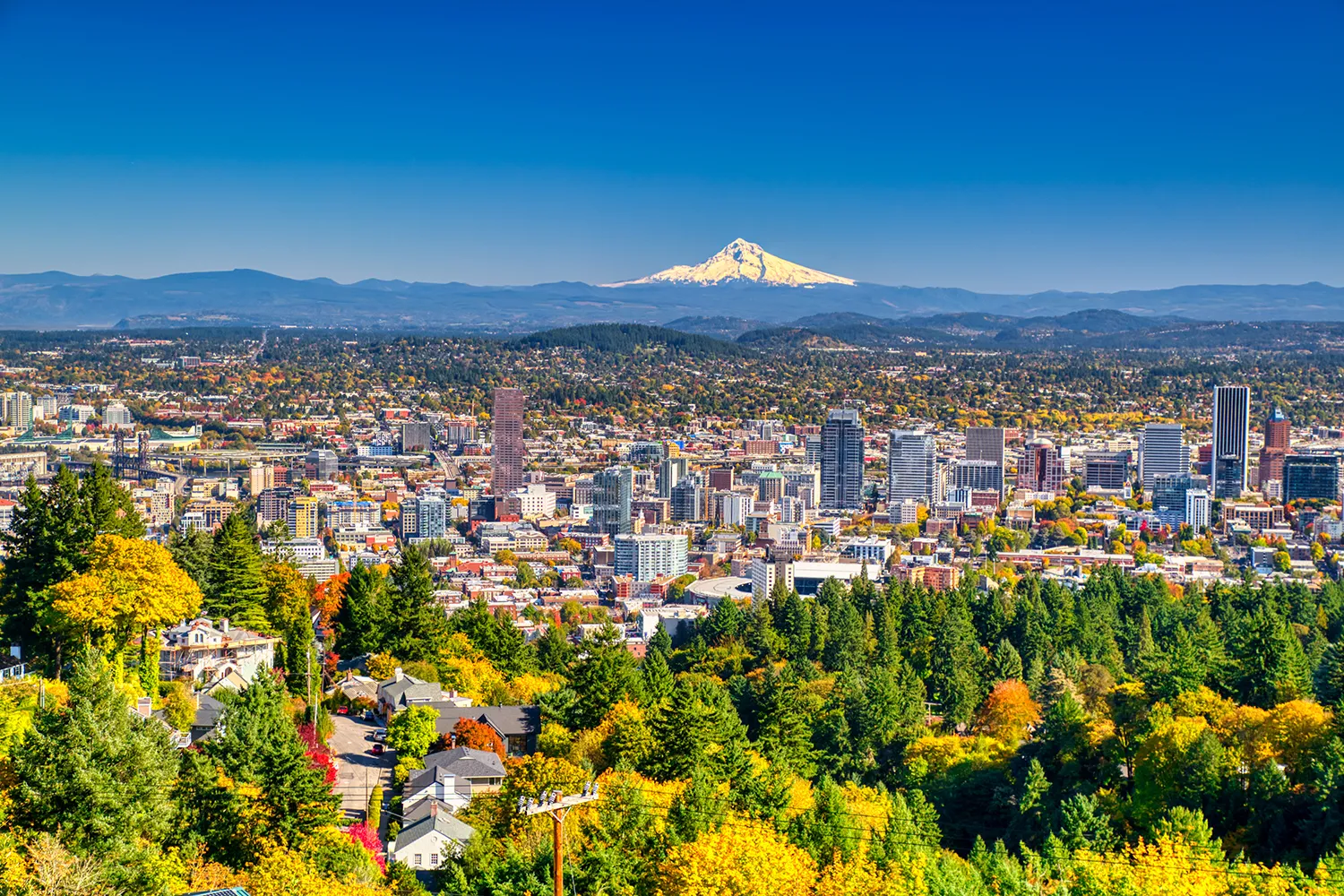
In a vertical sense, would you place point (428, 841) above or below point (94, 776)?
below

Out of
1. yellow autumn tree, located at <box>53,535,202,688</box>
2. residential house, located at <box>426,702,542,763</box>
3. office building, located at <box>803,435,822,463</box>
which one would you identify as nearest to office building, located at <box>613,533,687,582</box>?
office building, located at <box>803,435,822,463</box>

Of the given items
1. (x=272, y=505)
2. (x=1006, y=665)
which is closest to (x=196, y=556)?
(x=1006, y=665)

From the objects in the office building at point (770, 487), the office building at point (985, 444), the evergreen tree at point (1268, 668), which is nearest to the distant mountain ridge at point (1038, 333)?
the office building at point (985, 444)

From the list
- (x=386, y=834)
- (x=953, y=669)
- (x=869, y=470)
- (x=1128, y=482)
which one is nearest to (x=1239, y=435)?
(x=1128, y=482)

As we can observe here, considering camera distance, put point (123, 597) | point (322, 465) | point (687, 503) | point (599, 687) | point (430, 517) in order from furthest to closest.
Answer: point (322, 465) < point (687, 503) < point (430, 517) < point (599, 687) < point (123, 597)

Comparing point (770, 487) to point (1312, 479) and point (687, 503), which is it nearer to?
point (687, 503)

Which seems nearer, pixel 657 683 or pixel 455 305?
pixel 657 683

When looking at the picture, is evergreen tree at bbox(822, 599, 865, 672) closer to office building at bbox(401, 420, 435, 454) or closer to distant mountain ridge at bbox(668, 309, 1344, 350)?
office building at bbox(401, 420, 435, 454)

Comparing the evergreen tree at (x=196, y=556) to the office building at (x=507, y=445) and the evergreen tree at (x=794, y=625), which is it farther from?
the office building at (x=507, y=445)

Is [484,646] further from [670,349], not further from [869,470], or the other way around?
[670,349]
